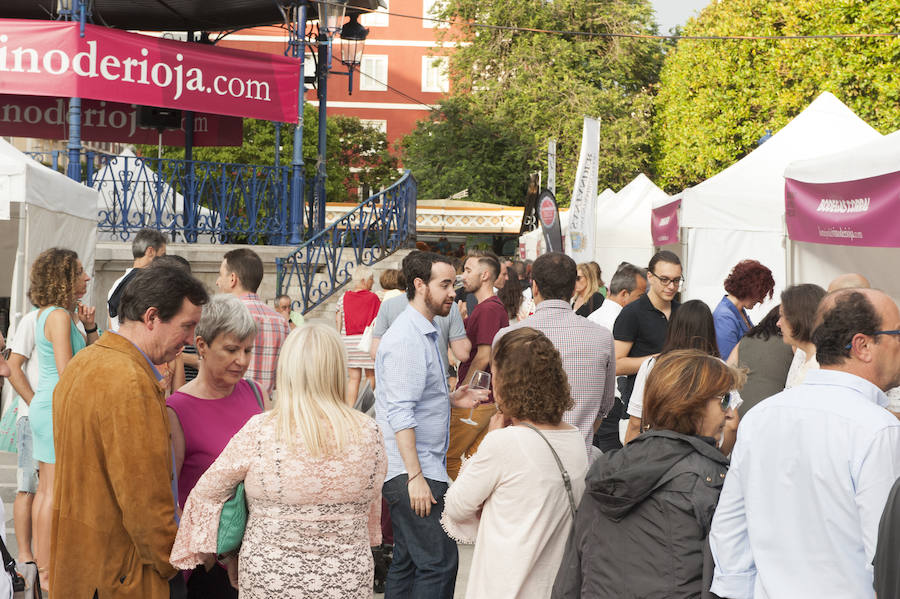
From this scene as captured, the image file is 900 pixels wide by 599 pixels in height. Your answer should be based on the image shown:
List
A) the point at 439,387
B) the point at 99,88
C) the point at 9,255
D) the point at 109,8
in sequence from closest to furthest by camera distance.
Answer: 1. the point at 439,387
2. the point at 9,255
3. the point at 99,88
4. the point at 109,8

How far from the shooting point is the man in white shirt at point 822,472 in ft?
8.42

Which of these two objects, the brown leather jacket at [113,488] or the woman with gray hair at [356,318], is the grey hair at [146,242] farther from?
the woman with gray hair at [356,318]

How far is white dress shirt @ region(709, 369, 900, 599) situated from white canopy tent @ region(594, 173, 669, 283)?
15.8 metres

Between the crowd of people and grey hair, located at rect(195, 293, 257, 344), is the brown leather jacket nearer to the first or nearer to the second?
the crowd of people

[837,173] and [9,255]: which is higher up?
[837,173]

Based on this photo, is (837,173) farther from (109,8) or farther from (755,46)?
(755,46)

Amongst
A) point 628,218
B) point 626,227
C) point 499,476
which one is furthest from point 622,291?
point 628,218

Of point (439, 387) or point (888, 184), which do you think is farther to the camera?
point (888, 184)

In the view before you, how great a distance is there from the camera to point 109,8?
1641 cm

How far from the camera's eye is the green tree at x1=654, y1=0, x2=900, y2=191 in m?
24.1

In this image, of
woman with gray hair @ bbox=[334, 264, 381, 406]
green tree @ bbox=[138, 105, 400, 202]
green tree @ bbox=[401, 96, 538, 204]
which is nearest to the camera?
woman with gray hair @ bbox=[334, 264, 381, 406]

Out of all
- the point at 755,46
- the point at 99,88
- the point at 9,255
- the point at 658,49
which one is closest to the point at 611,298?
the point at 9,255

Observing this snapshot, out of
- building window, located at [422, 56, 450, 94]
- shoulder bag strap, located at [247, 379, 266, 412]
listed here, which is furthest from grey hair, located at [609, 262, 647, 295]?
building window, located at [422, 56, 450, 94]

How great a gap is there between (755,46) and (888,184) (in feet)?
83.2
